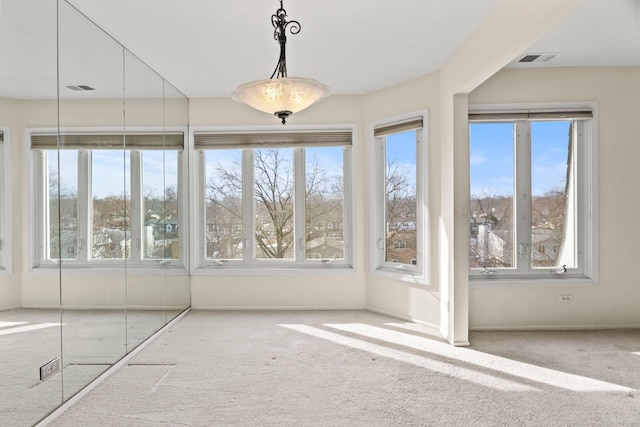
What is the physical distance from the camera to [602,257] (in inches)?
156

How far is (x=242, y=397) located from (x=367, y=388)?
2.84 feet

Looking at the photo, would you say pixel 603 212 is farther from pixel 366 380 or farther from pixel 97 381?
pixel 97 381

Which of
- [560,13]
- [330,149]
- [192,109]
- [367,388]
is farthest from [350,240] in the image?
[560,13]

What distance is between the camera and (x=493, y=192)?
4137 mm

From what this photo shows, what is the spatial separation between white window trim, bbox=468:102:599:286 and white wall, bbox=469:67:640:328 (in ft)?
0.17

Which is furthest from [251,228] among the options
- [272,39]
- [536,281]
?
[536,281]

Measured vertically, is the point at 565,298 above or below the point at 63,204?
below

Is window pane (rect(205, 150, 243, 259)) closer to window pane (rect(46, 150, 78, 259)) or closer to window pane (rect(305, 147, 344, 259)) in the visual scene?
window pane (rect(305, 147, 344, 259))

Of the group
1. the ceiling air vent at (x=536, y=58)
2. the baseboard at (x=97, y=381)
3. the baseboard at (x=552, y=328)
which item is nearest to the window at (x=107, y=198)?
the baseboard at (x=97, y=381)

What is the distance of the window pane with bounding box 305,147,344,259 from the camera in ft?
15.7

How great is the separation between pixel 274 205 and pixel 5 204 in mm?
3025

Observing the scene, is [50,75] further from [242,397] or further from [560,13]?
[560,13]

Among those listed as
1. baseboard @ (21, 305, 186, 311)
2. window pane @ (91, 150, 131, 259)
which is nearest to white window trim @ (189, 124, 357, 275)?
baseboard @ (21, 305, 186, 311)

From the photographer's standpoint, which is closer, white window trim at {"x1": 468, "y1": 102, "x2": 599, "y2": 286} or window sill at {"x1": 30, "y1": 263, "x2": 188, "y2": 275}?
window sill at {"x1": 30, "y1": 263, "x2": 188, "y2": 275}
